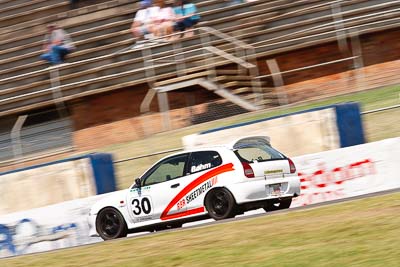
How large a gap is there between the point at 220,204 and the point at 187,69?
8239 mm

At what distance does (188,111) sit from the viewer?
21594 millimetres

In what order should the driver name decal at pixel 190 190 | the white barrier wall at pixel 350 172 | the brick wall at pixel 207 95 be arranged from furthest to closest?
the brick wall at pixel 207 95
the white barrier wall at pixel 350 172
the driver name decal at pixel 190 190

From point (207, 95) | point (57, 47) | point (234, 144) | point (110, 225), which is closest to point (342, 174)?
point (234, 144)

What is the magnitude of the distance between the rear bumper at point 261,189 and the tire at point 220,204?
0.10 meters

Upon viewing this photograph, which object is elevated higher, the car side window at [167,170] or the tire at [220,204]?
the car side window at [167,170]

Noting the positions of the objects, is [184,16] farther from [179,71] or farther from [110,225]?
[110,225]

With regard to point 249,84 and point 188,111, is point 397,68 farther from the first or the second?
point 188,111

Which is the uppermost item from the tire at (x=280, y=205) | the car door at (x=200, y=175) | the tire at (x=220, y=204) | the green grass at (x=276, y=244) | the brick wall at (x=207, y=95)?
the brick wall at (x=207, y=95)

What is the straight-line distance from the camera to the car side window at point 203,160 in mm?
14945

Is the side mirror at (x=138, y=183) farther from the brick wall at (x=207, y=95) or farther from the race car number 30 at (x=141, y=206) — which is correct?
the brick wall at (x=207, y=95)

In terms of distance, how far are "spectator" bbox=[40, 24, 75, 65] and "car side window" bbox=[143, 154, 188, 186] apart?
8.50m

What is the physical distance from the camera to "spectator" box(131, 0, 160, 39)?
22.5 metres

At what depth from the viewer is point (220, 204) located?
14.7 m

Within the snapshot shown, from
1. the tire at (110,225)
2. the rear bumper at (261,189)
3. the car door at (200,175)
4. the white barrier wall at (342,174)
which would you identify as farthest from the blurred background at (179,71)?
the rear bumper at (261,189)
